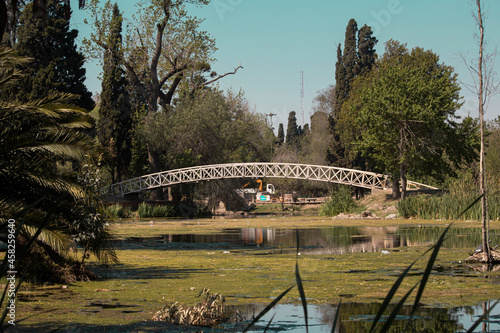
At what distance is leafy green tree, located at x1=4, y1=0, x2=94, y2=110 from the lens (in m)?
38.3

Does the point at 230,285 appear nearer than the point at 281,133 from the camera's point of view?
Yes

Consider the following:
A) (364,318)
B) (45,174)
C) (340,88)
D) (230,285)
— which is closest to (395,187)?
(340,88)

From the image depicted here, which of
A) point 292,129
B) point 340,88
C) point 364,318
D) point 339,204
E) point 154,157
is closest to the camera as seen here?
point 364,318

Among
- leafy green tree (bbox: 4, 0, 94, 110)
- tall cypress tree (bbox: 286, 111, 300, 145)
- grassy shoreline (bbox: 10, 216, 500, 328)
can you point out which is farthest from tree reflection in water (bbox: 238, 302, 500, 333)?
tall cypress tree (bbox: 286, 111, 300, 145)

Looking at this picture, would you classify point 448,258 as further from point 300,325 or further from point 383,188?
point 383,188

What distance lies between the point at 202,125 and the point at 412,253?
33.4 metres

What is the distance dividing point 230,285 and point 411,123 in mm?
31789

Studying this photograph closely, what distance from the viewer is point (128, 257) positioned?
565 inches

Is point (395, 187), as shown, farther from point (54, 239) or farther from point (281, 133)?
point (281, 133)

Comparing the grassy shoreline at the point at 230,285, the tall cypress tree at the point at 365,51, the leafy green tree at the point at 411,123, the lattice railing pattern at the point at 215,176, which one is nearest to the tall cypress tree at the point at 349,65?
Answer: the tall cypress tree at the point at 365,51

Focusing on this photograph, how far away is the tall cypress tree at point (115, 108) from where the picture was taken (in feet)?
150

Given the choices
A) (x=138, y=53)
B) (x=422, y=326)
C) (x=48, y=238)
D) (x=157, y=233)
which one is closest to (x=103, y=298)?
(x=48, y=238)

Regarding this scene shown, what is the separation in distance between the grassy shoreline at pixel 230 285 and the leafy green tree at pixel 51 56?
27390 millimetres

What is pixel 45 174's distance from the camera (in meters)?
9.86
